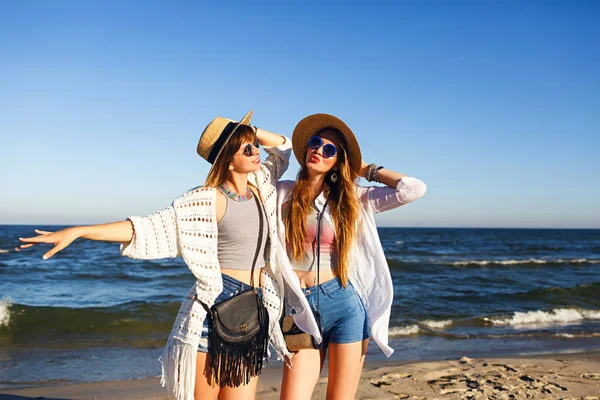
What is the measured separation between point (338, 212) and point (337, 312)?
587 millimetres

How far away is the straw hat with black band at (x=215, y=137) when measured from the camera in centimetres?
290

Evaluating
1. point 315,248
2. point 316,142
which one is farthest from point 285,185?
point 315,248

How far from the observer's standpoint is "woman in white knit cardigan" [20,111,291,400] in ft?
8.82

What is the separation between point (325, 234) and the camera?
322 centimetres

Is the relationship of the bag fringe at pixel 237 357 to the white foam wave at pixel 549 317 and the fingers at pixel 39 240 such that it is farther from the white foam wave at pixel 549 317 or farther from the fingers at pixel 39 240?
the white foam wave at pixel 549 317

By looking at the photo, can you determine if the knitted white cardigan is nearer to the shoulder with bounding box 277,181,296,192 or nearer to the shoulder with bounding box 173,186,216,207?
the shoulder with bounding box 173,186,216,207

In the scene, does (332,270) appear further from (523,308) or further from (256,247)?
(523,308)

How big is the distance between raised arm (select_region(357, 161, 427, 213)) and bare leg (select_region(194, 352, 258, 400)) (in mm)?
1315

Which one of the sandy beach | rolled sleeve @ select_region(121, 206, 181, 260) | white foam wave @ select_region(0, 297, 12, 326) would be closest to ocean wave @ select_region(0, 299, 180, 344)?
white foam wave @ select_region(0, 297, 12, 326)

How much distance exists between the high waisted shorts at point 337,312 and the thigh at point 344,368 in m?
0.04

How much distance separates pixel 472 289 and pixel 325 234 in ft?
40.9

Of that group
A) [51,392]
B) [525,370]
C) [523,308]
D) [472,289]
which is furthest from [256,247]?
[472,289]

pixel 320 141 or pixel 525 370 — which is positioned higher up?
pixel 320 141

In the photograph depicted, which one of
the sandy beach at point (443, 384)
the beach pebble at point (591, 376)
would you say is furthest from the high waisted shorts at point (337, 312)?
the beach pebble at point (591, 376)
